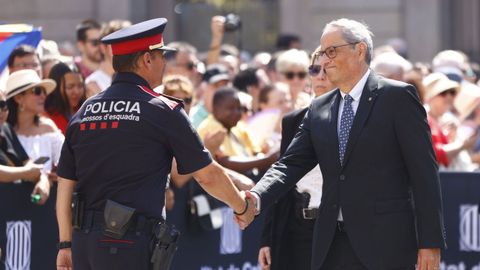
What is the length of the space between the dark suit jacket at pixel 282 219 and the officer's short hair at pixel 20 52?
2995 millimetres

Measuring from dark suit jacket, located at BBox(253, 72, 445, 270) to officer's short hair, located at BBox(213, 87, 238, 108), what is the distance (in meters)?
3.62

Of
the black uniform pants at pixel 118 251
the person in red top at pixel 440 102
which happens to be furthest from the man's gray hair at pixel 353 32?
the person in red top at pixel 440 102

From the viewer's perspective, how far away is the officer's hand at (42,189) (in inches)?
332

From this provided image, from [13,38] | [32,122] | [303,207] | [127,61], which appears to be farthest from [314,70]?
[13,38]

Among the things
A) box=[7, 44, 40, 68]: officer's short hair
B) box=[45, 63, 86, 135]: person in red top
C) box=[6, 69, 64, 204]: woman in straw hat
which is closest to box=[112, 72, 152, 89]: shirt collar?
box=[6, 69, 64, 204]: woman in straw hat

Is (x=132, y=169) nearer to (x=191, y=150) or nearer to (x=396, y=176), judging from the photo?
(x=191, y=150)

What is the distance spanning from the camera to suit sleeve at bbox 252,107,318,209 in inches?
276

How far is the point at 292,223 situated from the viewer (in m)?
7.62

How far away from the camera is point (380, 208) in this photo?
21.4 feet

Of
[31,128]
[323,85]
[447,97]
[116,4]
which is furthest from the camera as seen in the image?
[116,4]

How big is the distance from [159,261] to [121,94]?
941 mm

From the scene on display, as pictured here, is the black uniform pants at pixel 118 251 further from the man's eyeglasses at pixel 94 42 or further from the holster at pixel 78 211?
the man's eyeglasses at pixel 94 42

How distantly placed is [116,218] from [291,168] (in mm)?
1288

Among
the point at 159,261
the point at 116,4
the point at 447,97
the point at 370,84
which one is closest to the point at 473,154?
the point at 447,97
